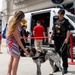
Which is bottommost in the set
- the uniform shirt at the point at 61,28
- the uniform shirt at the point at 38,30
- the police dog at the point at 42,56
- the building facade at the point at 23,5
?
the police dog at the point at 42,56

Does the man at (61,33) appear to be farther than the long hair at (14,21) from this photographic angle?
Yes

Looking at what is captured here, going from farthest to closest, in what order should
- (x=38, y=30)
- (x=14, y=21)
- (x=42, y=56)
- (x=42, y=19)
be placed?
(x=42, y=19) < (x=38, y=30) < (x=42, y=56) < (x=14, y=21)

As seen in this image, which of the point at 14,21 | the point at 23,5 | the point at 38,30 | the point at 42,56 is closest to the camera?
the point at 14,21

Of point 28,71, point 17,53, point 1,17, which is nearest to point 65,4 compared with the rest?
point 1,17

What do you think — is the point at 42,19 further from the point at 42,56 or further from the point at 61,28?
the point at 42,56

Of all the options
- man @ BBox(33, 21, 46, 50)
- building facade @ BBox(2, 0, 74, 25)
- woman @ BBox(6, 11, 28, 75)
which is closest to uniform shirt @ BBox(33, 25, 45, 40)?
man @ BBox(33, 21, 46, 50)

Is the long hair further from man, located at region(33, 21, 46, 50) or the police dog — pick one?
man, located at region(33, 21, 46, 50)

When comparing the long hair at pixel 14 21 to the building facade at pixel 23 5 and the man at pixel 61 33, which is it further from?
the building facade at pixel 23 5

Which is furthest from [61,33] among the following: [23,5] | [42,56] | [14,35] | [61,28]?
[23,5]

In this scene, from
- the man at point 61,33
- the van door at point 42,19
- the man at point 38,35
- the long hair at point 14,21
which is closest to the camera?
the long hair at point 14,21


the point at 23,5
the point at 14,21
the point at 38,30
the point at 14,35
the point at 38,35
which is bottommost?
the point at 38,35

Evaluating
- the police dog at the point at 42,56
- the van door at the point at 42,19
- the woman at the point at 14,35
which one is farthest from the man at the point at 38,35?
the woman at the point at 14,35

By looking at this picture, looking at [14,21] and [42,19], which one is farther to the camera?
[42,19]

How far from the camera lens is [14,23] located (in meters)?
4.92
